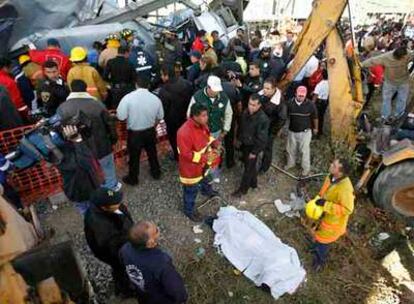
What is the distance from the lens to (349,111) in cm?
623

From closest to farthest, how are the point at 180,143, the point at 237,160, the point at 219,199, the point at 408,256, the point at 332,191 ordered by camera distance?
1. the point at 332,191
2. the point at 180,143
3. the point at 408,256
4. the point at 219,199
5. the point at 237,160

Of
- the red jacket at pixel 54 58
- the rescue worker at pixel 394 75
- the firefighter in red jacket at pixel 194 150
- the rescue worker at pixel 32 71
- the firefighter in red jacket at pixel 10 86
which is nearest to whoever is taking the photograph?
the firefighter in red jacket at pixel 194 150

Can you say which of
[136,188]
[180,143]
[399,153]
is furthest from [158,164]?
[399,153]

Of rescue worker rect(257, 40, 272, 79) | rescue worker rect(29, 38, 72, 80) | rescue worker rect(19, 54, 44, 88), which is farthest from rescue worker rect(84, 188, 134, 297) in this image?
rescue worker rect(257, 40, 272, 79)

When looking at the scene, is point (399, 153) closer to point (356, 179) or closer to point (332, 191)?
point (356, 179)

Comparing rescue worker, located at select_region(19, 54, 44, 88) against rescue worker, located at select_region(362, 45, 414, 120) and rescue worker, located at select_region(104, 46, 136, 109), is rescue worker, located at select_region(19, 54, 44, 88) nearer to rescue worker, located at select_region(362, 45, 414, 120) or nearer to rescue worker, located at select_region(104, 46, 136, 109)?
rescue worker, located at select_region(104, 46, 136, 109)

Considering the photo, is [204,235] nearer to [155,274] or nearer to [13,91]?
[155,274]

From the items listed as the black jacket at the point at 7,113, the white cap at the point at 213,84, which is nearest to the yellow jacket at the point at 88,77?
the black jacket at the point at 7,113

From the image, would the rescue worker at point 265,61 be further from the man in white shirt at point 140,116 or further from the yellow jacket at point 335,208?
the yellow jacket at point 335,208

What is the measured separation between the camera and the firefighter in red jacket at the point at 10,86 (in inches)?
212

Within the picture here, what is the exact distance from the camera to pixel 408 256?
5.13m

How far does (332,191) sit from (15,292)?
3192mm

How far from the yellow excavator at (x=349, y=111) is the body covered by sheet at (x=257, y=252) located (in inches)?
68.8

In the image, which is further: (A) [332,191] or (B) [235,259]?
(B) [235,259]
